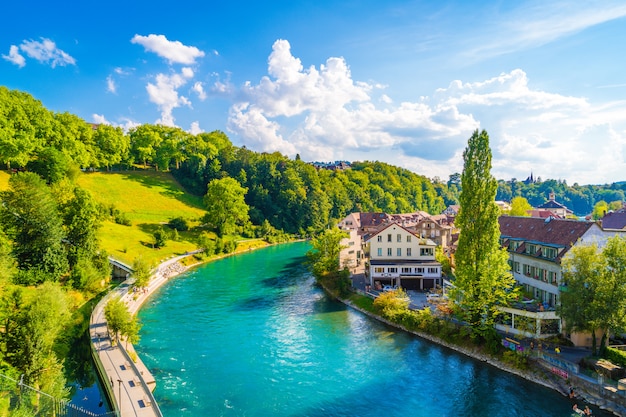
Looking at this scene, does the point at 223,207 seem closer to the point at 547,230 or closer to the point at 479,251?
the point at 479,251

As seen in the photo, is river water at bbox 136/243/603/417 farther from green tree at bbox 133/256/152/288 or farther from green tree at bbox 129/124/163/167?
green tree at bbox 129/124/163/167

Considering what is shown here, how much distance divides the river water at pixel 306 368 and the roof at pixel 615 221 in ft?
97.7

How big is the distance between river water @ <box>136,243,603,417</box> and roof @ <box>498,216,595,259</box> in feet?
43.5

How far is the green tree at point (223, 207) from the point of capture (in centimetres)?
9281

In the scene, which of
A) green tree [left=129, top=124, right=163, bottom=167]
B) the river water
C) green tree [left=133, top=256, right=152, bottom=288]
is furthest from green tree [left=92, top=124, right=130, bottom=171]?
the river water

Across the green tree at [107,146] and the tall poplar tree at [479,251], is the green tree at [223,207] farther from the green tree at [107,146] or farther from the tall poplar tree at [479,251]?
the tall poplar tree at [479,251]

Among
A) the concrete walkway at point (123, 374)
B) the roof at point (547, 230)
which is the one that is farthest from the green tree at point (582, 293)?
the concrete walkway at point (123, 374)

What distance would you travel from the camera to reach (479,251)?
1321 inches

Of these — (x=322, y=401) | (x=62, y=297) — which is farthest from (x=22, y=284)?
(x=322, y=401)

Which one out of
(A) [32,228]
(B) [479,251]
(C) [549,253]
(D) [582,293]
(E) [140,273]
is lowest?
(E) [140,273]

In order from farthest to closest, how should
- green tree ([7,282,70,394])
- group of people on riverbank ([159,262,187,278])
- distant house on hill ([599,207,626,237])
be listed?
1. group of people on riverbank ([159,262,187,278])
2. distant house on hill ([599,207,626,237])
3. green tree ([7,282,70,394])

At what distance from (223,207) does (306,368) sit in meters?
66.8

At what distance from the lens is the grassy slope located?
69.1 metres

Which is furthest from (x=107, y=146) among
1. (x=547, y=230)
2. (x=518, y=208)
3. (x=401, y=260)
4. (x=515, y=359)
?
(x=515, y=359)
